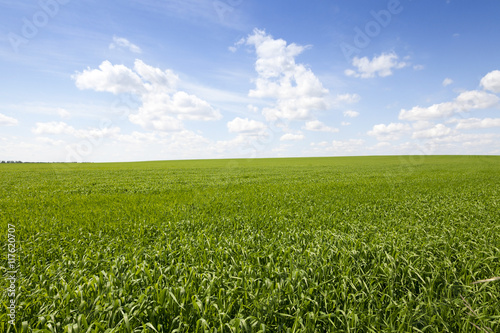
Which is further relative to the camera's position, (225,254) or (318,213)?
(318,213)

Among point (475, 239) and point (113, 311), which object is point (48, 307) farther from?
point (475, 239)

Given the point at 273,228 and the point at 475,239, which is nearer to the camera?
the point at 475,239

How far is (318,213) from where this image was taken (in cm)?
1028

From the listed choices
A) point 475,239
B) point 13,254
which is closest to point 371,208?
point 475,239

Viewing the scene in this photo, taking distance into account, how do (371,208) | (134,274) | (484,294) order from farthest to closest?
(371,208) → (134,274) → (484,294)

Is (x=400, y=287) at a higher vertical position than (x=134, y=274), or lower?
lower

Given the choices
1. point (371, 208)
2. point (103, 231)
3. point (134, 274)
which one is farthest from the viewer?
point (371, 208)

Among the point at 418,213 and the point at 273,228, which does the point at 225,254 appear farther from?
the point at 418,213

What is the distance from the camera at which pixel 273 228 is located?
8.40 m

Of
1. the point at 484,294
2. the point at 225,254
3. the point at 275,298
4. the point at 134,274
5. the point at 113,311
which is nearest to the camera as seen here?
the point at 113,311

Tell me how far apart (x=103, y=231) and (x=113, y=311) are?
17.7 feet

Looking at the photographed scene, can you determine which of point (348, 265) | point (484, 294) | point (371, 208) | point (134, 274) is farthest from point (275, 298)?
point (371, 208)

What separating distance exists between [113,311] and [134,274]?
1.05 meters

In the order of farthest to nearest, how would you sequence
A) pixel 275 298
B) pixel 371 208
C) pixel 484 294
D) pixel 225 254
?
1. pixel 371 208
2. pixel 225 254
3. pixel 484 294
4. pixel 275 298
